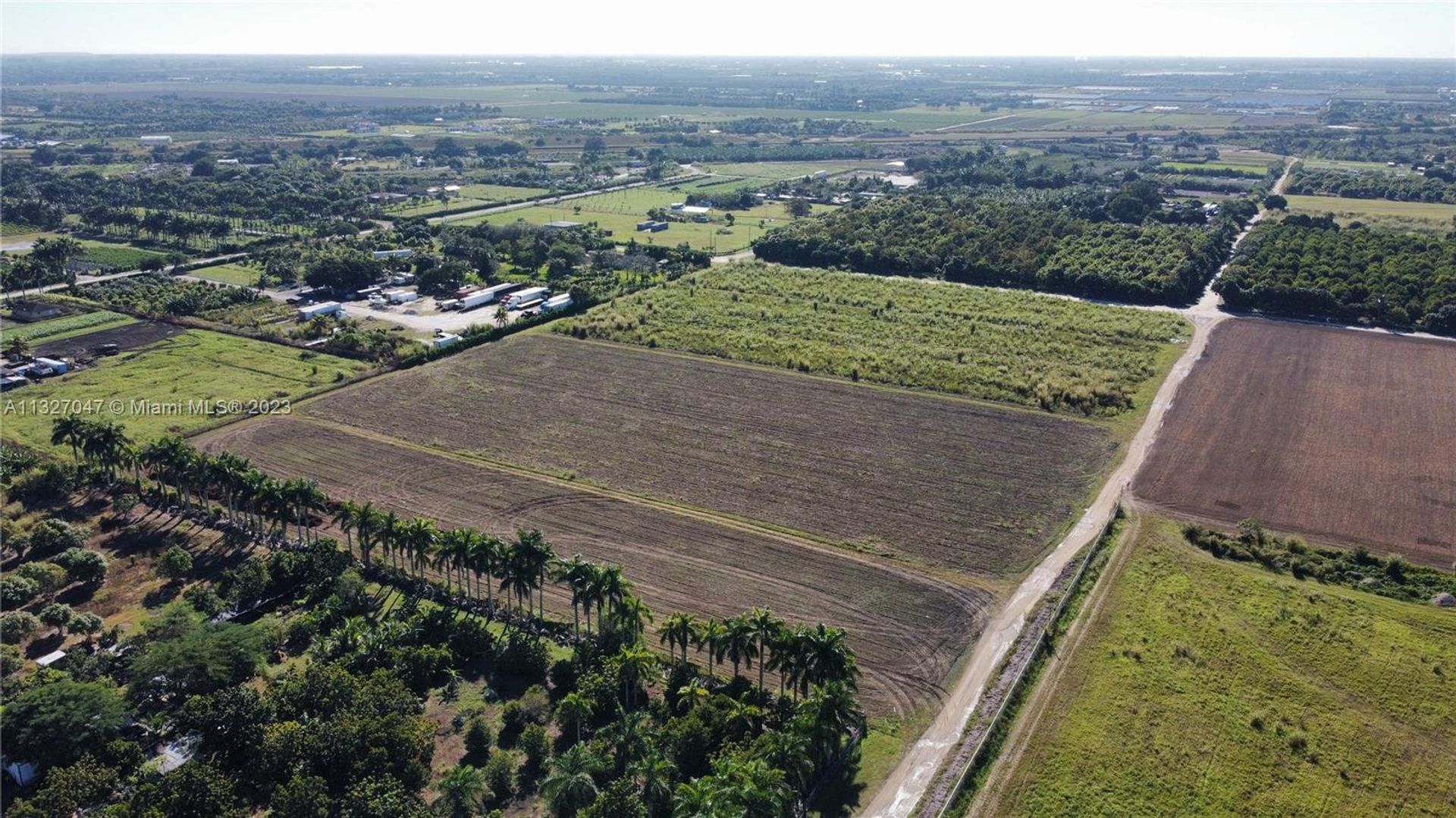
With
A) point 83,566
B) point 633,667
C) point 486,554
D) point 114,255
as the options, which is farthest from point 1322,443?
point 114,255

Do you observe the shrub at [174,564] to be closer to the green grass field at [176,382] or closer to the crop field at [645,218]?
the green grass field at [176,382]

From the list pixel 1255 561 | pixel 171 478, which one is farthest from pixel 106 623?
pixel 1255 561

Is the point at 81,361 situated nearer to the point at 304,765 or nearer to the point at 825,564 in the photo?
the point at 304,765

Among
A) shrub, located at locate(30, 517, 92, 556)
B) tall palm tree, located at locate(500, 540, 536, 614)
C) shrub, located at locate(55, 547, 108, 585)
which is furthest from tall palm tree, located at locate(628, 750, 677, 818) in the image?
shrub, located at locate(30, 517, 92, 556)

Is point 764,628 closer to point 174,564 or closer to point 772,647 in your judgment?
point 772,647

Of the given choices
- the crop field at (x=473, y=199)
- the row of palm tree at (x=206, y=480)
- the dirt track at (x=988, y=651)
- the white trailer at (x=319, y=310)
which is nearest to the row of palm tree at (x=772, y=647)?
the dirt track at (x=988, y=651)

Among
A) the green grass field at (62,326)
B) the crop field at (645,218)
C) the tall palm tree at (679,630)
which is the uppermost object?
the crop field at (645,218)
